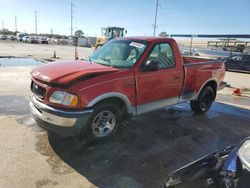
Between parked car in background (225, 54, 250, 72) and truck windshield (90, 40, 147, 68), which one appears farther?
parked car in background (225, 54, 250, 72)

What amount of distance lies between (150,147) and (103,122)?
0.99 metres

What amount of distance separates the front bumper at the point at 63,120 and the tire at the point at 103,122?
0.68 ft

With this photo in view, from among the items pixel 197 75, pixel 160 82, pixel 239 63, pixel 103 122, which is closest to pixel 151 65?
pixel 160 82

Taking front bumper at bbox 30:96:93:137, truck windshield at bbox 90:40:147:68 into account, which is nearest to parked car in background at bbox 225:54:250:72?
truck windshield at bbox 90:40:147:68

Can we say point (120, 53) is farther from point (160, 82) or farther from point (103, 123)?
point (103, 123)

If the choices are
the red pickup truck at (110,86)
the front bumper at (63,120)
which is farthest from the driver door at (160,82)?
the front bumper at (63,120)

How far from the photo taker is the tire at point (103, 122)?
3961 mm

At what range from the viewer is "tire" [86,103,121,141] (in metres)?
3.96

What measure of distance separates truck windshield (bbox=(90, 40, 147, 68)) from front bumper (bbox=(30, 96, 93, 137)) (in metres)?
1.27

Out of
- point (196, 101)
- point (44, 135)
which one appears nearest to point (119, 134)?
point (44, 135)

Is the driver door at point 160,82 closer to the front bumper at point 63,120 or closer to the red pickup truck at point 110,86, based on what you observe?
the red pickup truck at point 110,86

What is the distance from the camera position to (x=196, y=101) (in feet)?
20.6

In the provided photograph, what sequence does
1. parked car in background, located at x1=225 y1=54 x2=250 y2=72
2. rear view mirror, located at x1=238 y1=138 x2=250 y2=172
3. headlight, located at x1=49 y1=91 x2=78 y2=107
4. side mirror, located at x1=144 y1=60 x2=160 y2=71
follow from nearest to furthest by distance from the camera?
rear view mirror, located at x1=238 y1=138 x2=250 y2=172
headlight, located at x1=49 y1=91 x2=78 y2=107
side mirror, located at x1=144 y1=60 x2=160 y2=71
parked car in background, located at x1=225 y1=54 x2=250 y2=72

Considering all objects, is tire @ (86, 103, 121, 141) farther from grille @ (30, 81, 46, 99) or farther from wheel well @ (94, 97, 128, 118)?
grille @ (30, 81, 46, 99)
